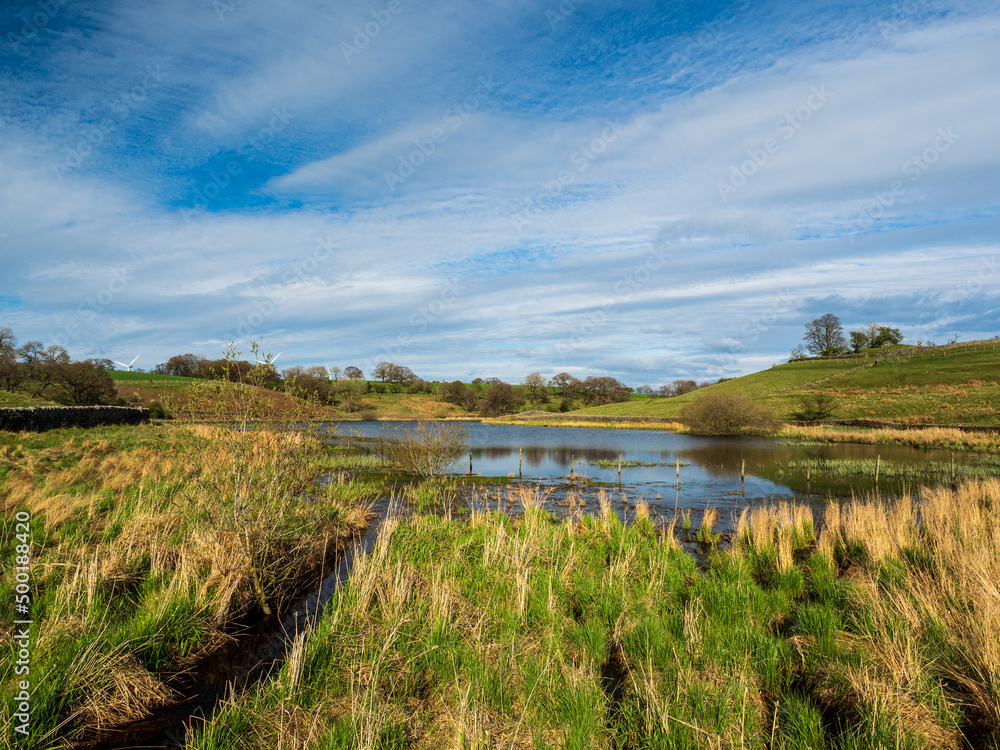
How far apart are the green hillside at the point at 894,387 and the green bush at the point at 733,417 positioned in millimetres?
8388

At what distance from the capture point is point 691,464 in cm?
2998

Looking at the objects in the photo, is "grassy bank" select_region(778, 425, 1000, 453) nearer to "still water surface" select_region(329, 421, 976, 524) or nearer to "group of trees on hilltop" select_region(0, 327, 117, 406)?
"still water surface" select_region(329, 421, 976, 524)

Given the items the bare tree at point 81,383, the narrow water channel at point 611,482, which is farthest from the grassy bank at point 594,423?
the bare tree at point 81,383

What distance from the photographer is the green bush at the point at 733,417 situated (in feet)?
160

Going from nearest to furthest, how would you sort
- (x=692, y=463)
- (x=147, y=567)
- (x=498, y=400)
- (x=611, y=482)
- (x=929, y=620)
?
(x=929, y=620) → (x=147, y=567) → (x=611, y=482) → (x=692, y=463) → (x=498, y=400)

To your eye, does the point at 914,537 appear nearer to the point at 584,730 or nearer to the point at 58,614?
the point at 584,730

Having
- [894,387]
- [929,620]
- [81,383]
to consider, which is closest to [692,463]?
[929,620]

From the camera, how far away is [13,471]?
451 inches

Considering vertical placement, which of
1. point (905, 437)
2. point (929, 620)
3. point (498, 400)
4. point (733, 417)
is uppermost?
point (498, 400)

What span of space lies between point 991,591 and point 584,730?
500 centimetres

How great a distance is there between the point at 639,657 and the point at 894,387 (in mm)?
72577

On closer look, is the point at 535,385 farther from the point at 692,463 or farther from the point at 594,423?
the point at 692,463

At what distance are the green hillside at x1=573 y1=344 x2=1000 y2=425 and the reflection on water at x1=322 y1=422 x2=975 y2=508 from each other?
1723 cm

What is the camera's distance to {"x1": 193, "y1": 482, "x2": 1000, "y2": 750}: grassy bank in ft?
13.6
